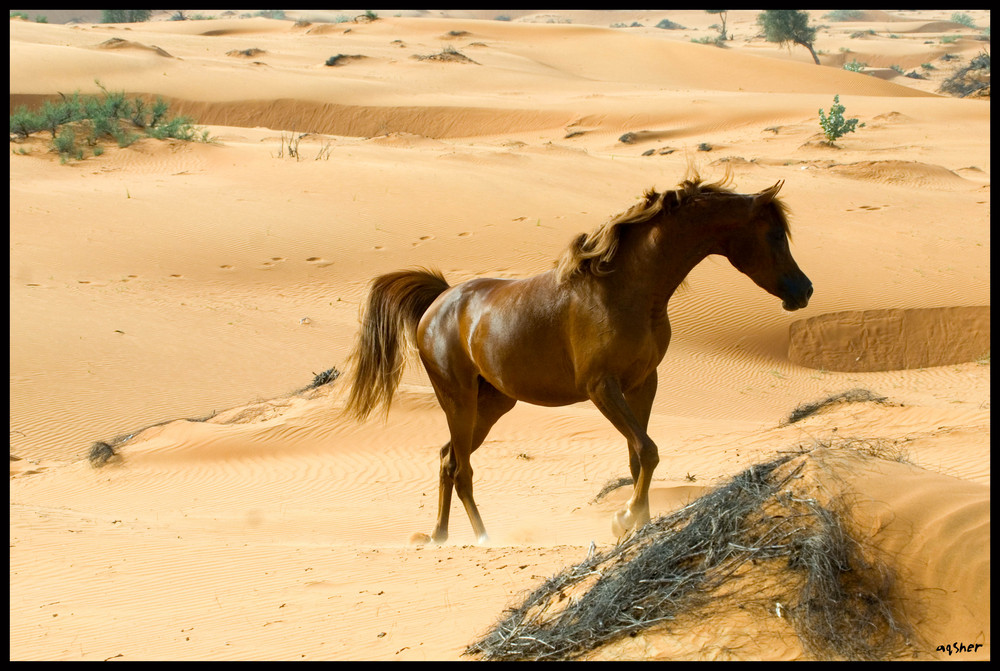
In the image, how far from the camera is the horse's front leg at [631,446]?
6438 mm

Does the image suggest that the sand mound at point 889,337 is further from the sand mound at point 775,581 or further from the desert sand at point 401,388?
the sand mound at point 775,581

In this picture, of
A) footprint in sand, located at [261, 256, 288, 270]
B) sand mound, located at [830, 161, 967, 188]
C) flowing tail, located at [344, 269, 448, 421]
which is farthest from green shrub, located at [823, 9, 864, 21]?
flowing tail, located at [344, 269, 448, 421]

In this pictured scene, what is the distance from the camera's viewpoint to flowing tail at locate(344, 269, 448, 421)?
857 centimetres

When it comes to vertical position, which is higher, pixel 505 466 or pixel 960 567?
pixel 960 567

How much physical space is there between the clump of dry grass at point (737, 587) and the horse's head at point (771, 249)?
187 cm

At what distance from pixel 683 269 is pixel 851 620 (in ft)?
10.2

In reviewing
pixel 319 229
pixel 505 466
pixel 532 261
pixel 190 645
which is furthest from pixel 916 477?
pixel 319 229

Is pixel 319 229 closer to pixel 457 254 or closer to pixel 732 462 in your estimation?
pixel 457 254

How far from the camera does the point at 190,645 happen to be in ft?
17.5

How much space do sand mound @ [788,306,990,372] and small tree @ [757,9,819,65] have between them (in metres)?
50.2

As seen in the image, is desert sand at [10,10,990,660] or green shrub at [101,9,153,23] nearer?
desert sand at [10,10,990,660]

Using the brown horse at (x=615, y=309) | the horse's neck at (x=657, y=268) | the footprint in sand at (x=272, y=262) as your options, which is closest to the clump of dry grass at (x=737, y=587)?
the brown horse at (x=615, y=309)

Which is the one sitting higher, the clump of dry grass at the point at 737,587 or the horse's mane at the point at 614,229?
the horse's mane at the point at 614,229

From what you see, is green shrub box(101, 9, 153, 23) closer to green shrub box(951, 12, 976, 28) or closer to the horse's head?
green shrub box(951, 12, 976, 28)
